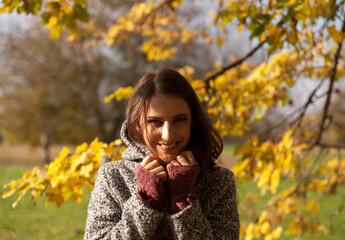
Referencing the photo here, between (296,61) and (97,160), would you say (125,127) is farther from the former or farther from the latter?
(296,61)

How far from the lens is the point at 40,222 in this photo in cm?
609

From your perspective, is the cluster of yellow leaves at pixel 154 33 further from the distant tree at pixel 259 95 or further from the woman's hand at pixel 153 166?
the woman's hand at pixel 153 166

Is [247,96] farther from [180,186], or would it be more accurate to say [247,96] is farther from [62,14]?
[180,186]

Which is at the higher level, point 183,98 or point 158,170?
point 183,98

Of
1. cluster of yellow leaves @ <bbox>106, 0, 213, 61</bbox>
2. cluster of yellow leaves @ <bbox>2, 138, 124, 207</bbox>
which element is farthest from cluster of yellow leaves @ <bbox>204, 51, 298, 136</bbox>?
cluster of yellow leaves @ <bbox>106, 0, 213, 61</bbox>

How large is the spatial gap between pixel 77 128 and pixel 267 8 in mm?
16498

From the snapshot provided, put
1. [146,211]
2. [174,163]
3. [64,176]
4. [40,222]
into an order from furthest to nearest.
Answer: [40,222] → [64,176] → [174,163] → [146,211]

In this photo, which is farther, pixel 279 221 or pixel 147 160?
pixel 279 221

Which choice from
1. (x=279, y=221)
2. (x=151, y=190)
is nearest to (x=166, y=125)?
(x=151, y=190)

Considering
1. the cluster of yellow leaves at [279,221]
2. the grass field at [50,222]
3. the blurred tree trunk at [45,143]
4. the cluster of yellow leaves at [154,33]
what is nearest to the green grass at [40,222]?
the grass field at [50,222]

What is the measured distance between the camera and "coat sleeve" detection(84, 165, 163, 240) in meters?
1.19

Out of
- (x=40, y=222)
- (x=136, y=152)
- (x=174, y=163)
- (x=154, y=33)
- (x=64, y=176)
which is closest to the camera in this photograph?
(x=174, y=163)

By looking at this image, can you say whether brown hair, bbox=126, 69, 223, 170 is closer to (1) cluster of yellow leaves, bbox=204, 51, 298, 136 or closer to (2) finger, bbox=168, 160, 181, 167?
(2) finger, bbox=168, 160, 181, 167

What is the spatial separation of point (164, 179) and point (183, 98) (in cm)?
34
